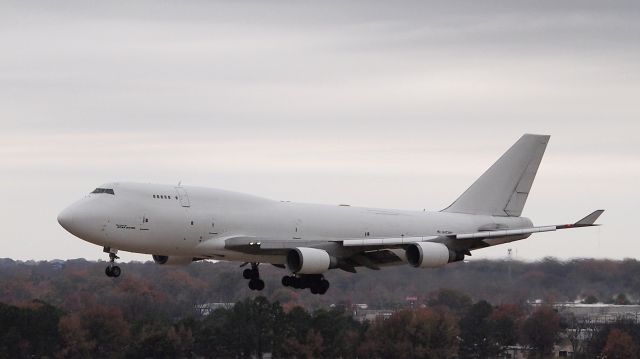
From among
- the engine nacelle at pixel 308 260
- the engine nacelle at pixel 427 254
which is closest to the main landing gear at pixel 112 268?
the engine nacelle at pixel 308 260

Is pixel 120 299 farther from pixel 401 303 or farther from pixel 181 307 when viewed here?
pixel 401 303

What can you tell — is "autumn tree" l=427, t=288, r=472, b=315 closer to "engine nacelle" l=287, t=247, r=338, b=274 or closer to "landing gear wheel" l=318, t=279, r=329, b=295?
"landing gear wheel" l=318, t=279, r=329, b=295

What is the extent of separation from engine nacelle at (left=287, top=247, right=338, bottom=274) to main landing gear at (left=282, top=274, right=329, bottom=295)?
2821 millimetres

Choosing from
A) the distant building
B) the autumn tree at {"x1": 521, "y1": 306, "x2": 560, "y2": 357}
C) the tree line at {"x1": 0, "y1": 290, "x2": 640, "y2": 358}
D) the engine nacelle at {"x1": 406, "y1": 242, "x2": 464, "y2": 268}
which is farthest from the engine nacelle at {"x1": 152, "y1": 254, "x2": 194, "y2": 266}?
the distant building

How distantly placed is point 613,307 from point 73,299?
38.7 meters

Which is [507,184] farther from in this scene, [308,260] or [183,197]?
[183,197]

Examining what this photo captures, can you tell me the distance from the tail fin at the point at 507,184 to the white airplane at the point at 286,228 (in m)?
0.07

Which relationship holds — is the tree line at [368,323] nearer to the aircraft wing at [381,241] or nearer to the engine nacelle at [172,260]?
the aircraft wing at [381,241]

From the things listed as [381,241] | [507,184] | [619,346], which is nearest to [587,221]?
[381,241]

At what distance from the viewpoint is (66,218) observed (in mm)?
61969

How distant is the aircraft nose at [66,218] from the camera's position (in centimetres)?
6191

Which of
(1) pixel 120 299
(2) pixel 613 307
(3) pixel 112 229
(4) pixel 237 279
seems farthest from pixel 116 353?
(3) pixel 112 229

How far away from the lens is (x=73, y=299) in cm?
10912

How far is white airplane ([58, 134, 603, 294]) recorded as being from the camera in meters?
62.5
